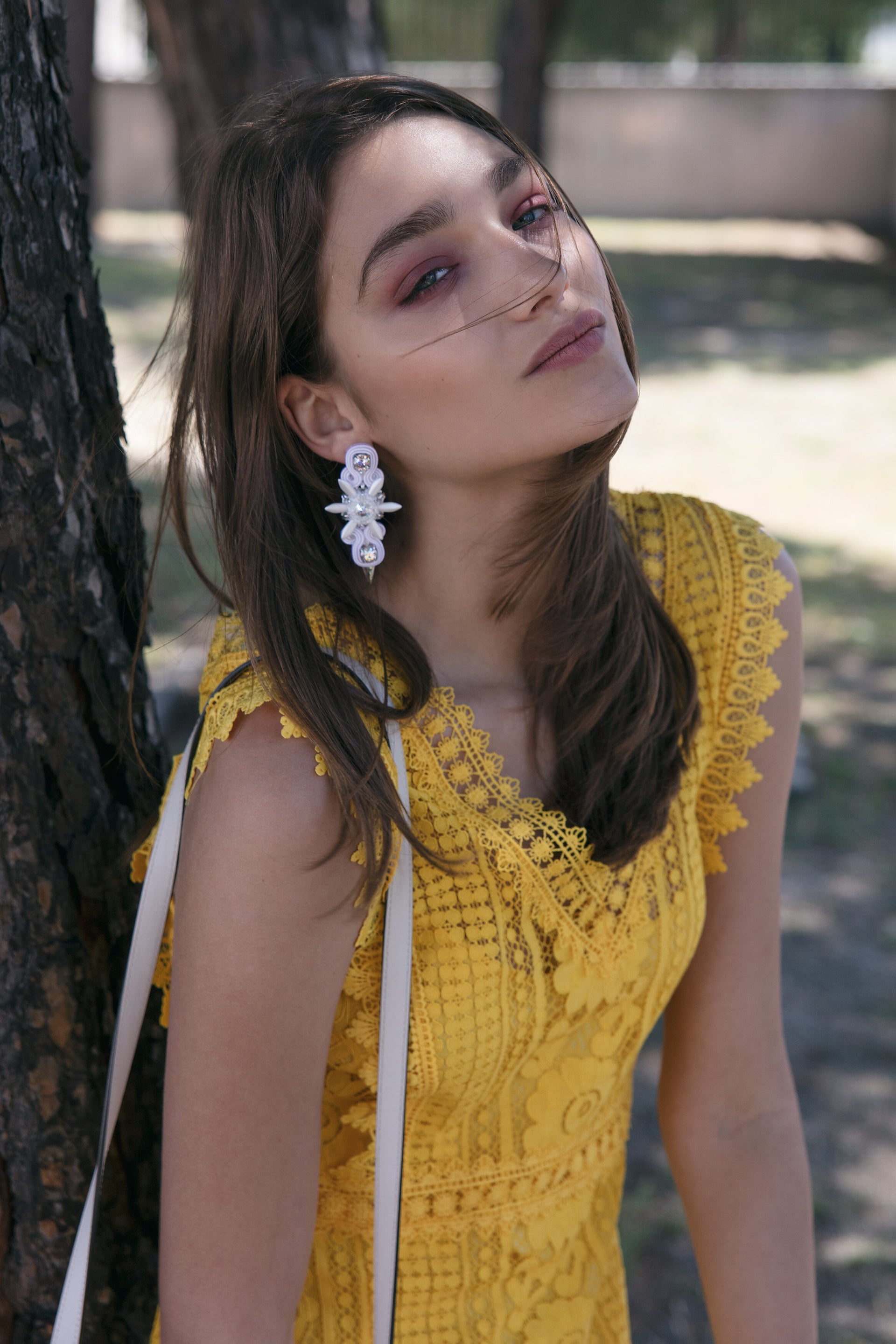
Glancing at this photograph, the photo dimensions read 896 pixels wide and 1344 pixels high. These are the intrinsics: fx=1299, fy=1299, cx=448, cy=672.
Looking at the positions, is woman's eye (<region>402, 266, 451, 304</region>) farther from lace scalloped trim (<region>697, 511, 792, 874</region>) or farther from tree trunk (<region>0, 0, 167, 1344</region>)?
lace scalloped trim (<region>697, 511, 792, 874</region>)

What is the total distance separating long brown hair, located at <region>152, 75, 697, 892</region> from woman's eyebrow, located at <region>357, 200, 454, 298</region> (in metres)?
0.09

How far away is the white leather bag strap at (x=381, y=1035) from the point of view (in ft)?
4.67

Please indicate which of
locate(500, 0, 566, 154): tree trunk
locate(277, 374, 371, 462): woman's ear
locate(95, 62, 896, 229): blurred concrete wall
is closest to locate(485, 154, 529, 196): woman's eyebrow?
locate(277, 374, 371, 462): woman's ear

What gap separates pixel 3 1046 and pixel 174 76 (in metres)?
3.48

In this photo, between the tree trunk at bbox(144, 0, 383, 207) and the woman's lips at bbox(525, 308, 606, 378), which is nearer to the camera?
the woman's lips at bbox(525, 308, 606, 378)

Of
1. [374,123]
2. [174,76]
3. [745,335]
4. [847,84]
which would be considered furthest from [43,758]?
[847,84]

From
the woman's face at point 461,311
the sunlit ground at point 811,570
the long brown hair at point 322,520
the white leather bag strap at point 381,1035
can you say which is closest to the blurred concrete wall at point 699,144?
the sunlit ground at point 811,570

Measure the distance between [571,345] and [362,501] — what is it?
33cm

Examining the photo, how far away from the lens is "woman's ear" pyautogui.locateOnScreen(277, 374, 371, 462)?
5.45 feet

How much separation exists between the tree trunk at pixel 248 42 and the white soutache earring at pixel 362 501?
2495 millimetres

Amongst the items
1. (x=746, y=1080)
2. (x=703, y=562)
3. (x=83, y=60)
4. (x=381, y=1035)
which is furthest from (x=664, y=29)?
(x=381, y=1035)

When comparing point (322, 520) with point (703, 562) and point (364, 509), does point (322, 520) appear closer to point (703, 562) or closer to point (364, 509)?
point (364, 509)

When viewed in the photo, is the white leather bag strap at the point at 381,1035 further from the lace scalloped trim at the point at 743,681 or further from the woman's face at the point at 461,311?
the lace scalloped trim at the point at 743,681

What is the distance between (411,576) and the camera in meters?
1.78
